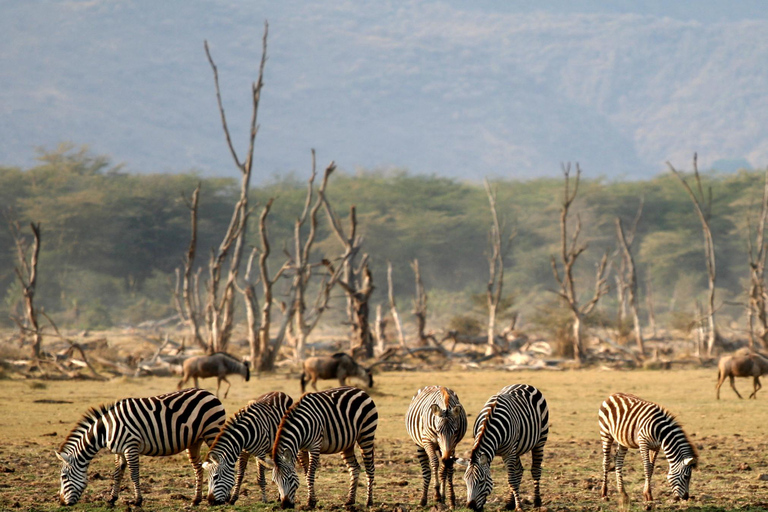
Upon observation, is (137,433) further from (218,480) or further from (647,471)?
(647,471)

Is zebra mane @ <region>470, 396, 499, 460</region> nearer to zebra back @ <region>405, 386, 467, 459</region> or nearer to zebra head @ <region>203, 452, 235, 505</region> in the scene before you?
zebra back @ <region>405, 386, 467, 459</region>

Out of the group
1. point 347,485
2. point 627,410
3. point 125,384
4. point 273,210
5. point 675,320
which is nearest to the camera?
point 627,410

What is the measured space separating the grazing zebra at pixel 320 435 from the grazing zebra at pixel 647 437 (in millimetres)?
2252

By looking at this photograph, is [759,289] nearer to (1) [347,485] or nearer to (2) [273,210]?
(1) [347,485]

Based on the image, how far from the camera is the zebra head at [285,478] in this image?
791cm

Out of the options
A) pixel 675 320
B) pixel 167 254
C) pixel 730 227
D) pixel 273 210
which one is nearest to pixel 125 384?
pixel 675 320

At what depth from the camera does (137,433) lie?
325 inches

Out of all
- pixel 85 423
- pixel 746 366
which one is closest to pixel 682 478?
pixel 85 423

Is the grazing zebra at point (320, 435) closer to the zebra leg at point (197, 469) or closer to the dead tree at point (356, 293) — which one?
the zebra leg at point (197, 469)

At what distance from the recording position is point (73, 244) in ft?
167

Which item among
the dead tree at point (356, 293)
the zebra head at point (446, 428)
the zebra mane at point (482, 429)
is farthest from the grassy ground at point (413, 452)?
the dead tree at point (356, 293)

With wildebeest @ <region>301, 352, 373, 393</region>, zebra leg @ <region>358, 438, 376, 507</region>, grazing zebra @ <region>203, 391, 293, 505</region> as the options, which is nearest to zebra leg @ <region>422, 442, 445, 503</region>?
zebra leg @ <region>358, 438, 376, 507</region>

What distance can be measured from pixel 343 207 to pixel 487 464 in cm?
5041

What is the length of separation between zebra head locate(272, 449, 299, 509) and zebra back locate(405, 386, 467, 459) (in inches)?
46.9
